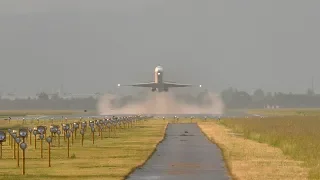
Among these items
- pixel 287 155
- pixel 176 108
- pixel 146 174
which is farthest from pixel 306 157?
pixel 176 108

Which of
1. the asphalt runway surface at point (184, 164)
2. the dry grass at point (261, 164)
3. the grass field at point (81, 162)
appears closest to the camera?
the dry grass at point (261, 164)

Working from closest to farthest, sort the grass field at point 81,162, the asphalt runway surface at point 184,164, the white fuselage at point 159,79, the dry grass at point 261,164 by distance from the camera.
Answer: the dry grass at point 261,164
the asphalt runway surface at point 184,164
the grass field at point 81,162
the white fuselage at point 159,79

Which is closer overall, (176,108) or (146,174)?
(146,174)

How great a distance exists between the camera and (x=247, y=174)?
32.6 metres

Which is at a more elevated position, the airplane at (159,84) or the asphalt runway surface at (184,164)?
the airplane at (159,84)

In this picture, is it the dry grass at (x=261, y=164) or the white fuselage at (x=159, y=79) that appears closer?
the dry grass at (x=261, y=164)

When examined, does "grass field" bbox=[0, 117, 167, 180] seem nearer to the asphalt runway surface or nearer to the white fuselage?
the asphalt runway surface

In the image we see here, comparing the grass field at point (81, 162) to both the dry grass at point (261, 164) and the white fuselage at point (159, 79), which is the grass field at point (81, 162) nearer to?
the dry grass at point (261, 164)

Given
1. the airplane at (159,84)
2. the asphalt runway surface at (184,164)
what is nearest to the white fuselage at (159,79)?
the airplane at (159,84)

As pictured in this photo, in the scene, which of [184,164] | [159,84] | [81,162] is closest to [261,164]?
[184,164]

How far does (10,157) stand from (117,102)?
12532 centimetres

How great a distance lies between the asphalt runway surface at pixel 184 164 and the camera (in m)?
32.8

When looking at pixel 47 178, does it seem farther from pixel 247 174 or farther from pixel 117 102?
pixel 117 102

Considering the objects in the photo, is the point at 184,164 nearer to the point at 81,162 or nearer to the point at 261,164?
the point at 261,164
